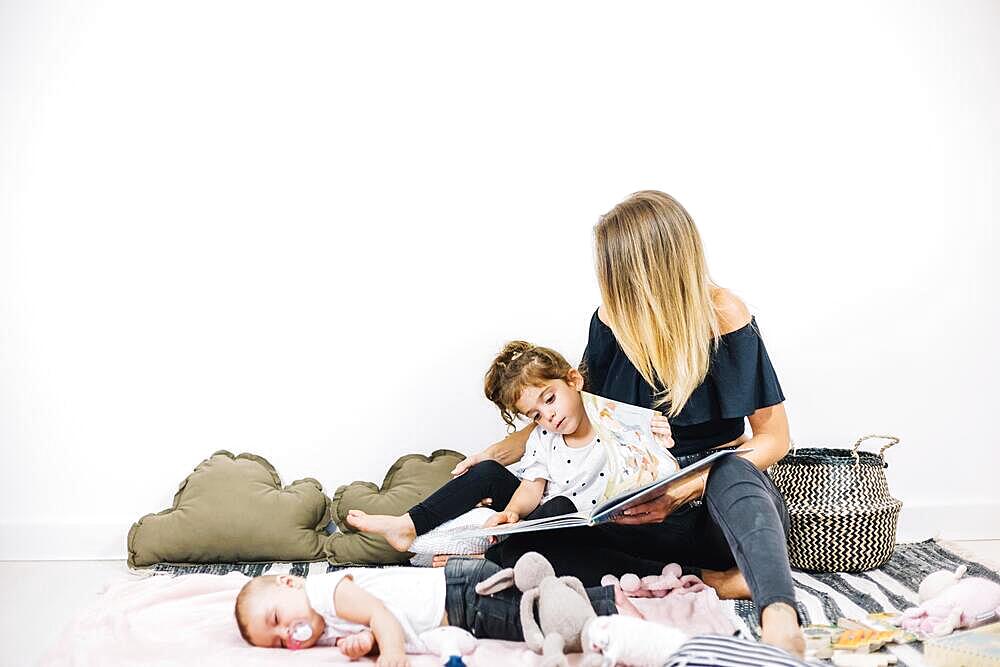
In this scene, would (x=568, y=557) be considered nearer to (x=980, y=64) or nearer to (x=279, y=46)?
(x=279, y=46)

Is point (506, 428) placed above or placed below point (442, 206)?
below

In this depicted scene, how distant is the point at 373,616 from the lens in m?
1.76

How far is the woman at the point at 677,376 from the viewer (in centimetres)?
216

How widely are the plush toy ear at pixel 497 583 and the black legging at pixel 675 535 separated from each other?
0.36 m

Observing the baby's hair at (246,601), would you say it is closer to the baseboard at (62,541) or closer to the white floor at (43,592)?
the white floor at (43,592)

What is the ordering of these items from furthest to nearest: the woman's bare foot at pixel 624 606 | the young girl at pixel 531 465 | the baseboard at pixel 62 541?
the baseboard at pixel 62 541 < the young girl at pixel 531 465 < the woman's bare foot at pixel 624 606

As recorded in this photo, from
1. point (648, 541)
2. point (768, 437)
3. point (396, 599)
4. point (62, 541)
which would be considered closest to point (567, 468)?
point (648, 541)

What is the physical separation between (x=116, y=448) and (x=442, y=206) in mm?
1213

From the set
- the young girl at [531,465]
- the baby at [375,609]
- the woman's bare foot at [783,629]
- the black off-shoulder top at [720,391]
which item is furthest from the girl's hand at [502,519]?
the woman's bare foot at [783,629]

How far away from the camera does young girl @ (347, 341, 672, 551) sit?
94.0 inches

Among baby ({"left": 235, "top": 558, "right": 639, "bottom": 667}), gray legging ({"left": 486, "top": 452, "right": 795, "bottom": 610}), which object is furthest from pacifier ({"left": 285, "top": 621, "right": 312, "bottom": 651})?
gray legging ({"left": 486, "top": 452, "right": 795, "bottom": 610})

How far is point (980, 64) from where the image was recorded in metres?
3.15

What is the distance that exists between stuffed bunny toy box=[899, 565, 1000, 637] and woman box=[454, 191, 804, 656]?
1.02 feet

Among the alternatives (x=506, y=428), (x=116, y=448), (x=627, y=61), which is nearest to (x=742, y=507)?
(x=506, y=428)
